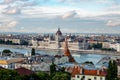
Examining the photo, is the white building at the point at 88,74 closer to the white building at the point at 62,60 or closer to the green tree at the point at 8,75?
the green tree at the point at 8,75

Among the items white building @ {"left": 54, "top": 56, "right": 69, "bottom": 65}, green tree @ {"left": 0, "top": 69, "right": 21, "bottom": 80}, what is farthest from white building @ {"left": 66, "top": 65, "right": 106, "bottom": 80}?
white building @ {"left": 54, "top": 56, "right": 69, "bottom": 65}

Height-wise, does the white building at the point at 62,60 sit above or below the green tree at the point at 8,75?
below

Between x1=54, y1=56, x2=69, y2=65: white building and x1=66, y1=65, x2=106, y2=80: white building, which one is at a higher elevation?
x1=66, y1=65, x2=106, y2=80: white building

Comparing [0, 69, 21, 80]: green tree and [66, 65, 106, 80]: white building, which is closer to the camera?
[0, 69, 21, 80]: green tree

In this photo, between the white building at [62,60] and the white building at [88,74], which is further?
the white building at [62,60]

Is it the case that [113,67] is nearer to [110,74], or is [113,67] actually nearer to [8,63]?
[110,74]

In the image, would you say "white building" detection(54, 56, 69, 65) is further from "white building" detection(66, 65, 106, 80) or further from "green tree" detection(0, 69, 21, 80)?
"green tree" detection(0, 69, 21, 80)

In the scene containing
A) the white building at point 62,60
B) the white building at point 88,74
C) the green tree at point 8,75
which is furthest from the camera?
the white building at point 62,60

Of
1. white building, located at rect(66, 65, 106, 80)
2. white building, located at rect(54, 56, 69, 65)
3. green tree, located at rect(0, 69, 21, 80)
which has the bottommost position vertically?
white building, located at rect(54, 56, 69, 65)

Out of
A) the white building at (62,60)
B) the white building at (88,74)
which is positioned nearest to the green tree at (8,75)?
the white building at (88,74)

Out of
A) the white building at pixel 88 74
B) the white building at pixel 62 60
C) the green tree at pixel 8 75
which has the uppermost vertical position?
the green tree at pixel 8 75

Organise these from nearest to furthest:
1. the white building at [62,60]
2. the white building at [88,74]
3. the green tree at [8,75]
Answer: the green tree at [8,75] < the white building at [88,74] < the white building at [62,60]
